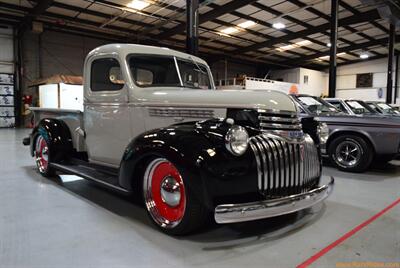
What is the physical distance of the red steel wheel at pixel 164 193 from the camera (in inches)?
91.6

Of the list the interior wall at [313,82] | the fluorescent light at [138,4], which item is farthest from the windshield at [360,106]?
the interior wall at [313,82]

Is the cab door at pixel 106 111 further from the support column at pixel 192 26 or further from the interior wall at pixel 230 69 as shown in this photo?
the interior wall at pixel 230 69

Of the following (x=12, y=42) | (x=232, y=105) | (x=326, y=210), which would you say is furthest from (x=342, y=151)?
(x=12, y=42)

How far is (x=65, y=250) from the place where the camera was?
2084mm

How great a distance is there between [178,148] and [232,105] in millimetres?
635

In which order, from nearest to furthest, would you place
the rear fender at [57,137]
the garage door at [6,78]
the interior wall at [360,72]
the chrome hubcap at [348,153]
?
the rear fender at [57,137]
the chrome hubcap at [348,153]
the garage door at [6,78]
the interior wall at [360,72]

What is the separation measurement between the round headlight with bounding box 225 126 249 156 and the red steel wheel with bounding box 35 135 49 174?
115 inches

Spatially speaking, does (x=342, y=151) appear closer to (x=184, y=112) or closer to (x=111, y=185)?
(x=184, y=112)

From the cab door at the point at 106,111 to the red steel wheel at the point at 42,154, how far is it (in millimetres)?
872

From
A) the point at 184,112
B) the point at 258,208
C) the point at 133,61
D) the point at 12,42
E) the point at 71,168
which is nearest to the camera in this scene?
the point at 258,208

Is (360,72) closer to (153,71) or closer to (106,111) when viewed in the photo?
(153,71)

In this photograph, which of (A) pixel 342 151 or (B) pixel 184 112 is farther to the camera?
(A) pixel 342 151

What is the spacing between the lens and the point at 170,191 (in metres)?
2.37

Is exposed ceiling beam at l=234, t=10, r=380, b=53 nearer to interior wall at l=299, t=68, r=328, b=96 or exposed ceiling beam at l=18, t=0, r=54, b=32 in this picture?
interior wall at l=299, t=68, r=328, b=96
